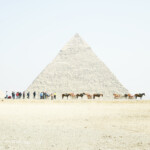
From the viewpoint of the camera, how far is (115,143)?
372 inches

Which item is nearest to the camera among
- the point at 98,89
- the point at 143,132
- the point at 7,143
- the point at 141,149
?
the point at 141,149

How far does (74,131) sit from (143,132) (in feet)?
6.88

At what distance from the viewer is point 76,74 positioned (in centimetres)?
12850

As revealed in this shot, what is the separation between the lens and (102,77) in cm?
12662

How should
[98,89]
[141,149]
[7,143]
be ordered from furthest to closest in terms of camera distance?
1. [98,89]
2. [7,143]
3. [141,149]

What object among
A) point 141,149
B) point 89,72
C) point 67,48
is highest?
point 67,48

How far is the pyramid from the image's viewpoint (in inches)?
4769

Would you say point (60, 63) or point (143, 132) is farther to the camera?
point (60, 63)

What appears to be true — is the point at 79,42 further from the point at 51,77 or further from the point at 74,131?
the point at 74,131

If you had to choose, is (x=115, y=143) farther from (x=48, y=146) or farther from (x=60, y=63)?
(x=60, y=63)

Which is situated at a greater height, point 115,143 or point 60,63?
point 60,63

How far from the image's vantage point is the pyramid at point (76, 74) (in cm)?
12112

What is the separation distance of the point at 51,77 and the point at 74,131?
385 ft

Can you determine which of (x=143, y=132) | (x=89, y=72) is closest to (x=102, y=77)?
(x=89, y=72)
